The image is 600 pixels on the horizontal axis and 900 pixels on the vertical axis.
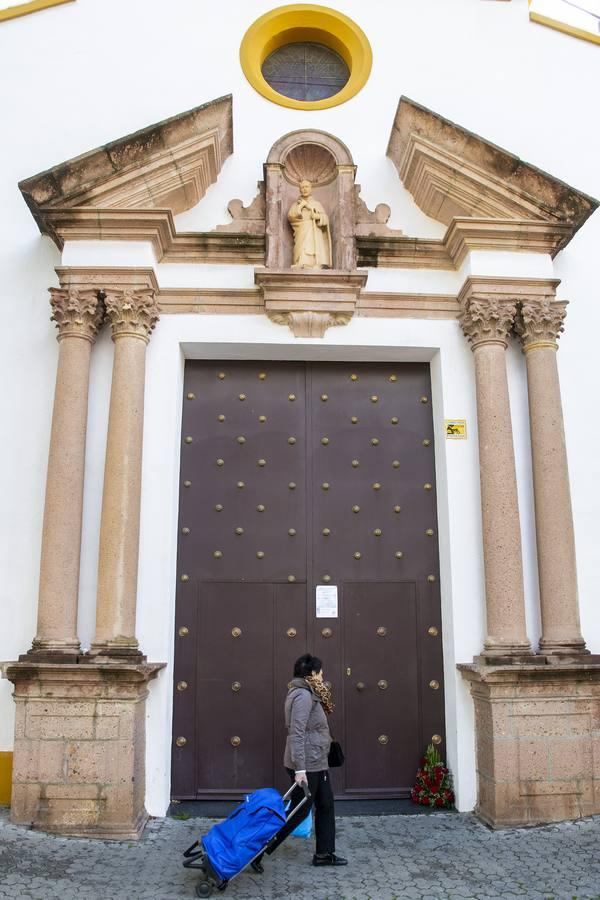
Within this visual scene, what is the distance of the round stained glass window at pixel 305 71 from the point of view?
8.09 m

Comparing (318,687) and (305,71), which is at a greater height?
(305,71)

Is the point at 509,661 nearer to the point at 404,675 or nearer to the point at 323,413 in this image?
the point at 404,675

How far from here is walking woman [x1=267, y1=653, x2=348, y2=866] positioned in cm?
512

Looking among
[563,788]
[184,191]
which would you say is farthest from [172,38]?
[563,788]

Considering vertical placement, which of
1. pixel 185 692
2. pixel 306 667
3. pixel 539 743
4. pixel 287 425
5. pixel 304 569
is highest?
pixel 287 425

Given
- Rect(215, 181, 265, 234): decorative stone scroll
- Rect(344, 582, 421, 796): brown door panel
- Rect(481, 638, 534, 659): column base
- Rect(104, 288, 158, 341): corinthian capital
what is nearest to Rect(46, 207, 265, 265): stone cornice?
Rect(215, 181, 265, 234): decorative stone scroll

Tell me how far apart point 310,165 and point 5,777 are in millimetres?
5698

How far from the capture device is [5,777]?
6.27m

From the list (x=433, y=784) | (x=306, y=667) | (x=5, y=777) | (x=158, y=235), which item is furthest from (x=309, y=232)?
(x=5, y=777)

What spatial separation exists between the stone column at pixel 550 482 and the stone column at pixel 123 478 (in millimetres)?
3153

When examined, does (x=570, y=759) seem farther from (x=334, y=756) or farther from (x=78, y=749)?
(x=78, y=749)

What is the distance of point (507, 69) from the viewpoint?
7.93m

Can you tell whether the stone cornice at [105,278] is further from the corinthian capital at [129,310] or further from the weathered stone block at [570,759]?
the weathered stone block at [570,759]

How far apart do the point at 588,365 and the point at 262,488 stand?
3047 mm
